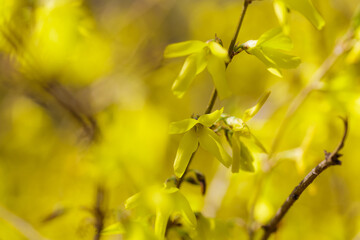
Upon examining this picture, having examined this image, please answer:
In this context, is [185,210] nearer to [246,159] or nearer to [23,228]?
[246,159]

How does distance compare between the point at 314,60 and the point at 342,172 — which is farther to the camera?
the point at 314,60

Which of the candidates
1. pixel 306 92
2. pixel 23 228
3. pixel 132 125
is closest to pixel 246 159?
pixel 306 92

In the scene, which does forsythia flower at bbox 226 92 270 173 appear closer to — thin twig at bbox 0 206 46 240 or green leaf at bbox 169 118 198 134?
green leaf at bbox 169 118 198 134

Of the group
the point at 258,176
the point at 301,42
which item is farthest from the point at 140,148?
the point at 301,42

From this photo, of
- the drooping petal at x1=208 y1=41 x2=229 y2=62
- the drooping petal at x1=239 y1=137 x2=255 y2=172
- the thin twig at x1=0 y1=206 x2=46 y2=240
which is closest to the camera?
the drooping petal at x1=208 y1=41 x2=229 y2=62

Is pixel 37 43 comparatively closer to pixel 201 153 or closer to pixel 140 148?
pixel 140 148

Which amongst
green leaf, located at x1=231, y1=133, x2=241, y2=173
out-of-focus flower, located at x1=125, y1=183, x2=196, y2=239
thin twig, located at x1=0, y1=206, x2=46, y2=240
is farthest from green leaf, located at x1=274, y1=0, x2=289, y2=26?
thin twig, located at x1=0, y1=206, x2=46, y2=240

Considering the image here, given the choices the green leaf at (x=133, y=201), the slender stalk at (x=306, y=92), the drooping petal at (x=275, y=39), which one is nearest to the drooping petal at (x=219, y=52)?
the drooping petal at (x=275, y=39)
